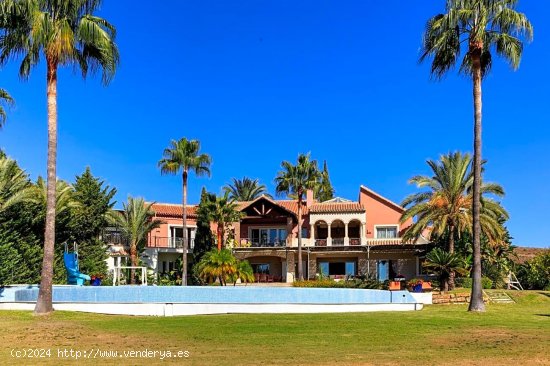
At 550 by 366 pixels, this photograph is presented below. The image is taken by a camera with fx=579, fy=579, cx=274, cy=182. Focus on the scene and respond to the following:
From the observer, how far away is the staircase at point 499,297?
96.1ft

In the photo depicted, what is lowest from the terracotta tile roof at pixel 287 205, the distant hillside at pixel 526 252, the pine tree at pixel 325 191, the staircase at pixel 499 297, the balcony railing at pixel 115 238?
the staircase at pixel 499 297

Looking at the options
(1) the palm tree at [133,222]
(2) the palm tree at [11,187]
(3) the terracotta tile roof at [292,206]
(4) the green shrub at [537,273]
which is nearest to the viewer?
(2) the palm tree at [11,187]

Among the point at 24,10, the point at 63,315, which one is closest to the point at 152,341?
the point at 63,315

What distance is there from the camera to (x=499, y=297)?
3023cm

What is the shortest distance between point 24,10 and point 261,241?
3495cm

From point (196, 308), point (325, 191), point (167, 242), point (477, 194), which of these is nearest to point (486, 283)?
point (477, 194)

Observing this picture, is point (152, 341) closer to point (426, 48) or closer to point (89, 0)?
point (89, 0)

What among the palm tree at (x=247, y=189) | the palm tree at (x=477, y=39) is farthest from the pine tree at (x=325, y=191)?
the palm tree at (x=477, y=39)

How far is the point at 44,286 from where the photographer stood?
2019 cm

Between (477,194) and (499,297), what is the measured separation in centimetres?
988

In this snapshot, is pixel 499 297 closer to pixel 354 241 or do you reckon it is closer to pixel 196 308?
pixel 196 308

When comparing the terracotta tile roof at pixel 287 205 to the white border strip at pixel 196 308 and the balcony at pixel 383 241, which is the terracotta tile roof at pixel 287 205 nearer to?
the balcony at pixel 383 241

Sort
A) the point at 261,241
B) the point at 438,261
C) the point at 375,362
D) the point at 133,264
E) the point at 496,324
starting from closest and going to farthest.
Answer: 1. the point at 375,362
2. the point at 496,324
3. the point at 438,261
4. the point at 133,264
5. the point at 261,241

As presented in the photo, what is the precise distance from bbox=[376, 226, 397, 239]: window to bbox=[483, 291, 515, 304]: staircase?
59.7 ft
